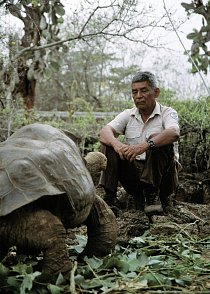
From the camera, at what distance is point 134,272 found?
2748mm

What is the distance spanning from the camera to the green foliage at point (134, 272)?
8.12 ft

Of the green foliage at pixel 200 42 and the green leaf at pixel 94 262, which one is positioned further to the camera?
the green foliage at pixel 200 42

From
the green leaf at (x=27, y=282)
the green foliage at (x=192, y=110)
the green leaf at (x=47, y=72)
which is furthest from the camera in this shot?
the green leaf at (x=47, y=72)

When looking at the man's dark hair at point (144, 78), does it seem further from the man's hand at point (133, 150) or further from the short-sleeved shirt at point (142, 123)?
the man's hand at point (133, 150)

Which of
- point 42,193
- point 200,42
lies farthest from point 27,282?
point 200,42

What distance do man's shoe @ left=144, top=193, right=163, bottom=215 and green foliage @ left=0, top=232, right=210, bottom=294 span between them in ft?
3.36

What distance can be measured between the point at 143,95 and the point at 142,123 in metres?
0.27

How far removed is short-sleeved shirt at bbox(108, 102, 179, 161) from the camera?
4.80m

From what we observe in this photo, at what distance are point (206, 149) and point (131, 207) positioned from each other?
1729 mm

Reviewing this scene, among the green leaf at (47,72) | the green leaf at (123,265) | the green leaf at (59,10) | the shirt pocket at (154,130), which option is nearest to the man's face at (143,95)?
the shirt pocket at (154,130)

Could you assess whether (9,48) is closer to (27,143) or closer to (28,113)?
(28,113)

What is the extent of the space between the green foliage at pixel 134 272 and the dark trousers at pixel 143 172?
119 cm

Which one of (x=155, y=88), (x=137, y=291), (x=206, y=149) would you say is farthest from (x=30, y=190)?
(x=206, y=149)

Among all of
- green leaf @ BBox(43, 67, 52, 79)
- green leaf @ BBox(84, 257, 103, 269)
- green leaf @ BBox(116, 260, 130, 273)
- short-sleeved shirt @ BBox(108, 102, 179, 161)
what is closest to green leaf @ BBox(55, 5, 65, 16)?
green leaf @ BBox(43, 67, 52, 79)
